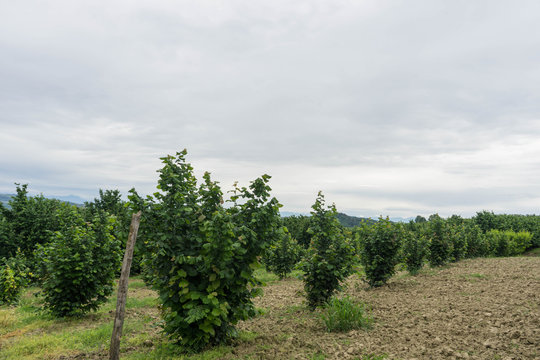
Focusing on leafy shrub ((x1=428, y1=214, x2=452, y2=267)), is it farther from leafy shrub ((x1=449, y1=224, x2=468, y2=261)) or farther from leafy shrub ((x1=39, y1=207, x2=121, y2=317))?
leafy shrub ((x1=39, y1=207, x2=121, y2=317))

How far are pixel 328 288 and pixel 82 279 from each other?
22.9ft

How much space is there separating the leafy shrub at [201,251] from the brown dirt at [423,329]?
87 centimetres

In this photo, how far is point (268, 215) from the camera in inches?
235

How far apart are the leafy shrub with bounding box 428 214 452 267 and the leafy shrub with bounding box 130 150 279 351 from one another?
547 inches

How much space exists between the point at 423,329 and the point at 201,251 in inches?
182

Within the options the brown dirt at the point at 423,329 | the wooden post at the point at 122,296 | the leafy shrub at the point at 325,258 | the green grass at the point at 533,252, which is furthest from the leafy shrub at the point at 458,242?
the green grass at the point at 533,252

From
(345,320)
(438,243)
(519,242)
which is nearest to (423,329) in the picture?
(345,320)

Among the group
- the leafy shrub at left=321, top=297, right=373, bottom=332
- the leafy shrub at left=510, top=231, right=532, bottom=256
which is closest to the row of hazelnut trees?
the leafy shrub at left=321, top=297, right=373, bottom=332

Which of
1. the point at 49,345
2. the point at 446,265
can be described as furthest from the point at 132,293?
the point at 446,265

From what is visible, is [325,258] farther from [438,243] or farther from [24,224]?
[24,224]

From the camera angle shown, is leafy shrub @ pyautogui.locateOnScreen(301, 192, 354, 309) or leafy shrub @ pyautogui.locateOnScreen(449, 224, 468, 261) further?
leafy shrub @ pyautogui.locateOnScreen(449, 224, 468, 261)

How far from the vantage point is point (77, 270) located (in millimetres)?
9008

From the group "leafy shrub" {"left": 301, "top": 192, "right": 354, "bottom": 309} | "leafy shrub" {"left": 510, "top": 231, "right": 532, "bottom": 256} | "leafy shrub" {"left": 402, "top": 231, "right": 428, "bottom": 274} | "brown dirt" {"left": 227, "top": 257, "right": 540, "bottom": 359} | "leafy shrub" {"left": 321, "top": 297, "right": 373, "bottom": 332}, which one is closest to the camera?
"brown dirt" {"left": 227, "top": 257, "right": 540, "bottom": 359}

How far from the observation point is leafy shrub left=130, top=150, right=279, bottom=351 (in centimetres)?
548
